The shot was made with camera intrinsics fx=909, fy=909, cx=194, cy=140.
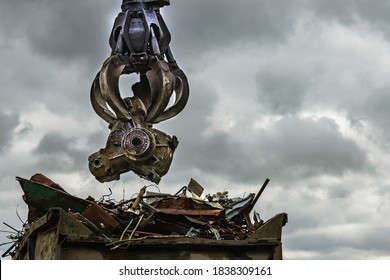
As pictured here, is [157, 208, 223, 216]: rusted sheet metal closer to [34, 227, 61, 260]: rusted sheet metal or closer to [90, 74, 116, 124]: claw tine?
[34, 227, 61, 260]: rusted sheet metal

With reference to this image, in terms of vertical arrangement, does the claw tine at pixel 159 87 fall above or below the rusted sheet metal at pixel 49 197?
above

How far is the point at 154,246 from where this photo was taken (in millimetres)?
8500

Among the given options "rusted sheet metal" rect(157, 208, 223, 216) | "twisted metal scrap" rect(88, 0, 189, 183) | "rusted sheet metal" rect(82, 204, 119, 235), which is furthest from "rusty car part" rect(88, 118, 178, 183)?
"rusted sheet metal" rect(82, 204, 119, 235)

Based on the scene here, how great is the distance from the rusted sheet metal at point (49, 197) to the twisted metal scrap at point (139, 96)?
387 centimetres

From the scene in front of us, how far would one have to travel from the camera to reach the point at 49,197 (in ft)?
30.9

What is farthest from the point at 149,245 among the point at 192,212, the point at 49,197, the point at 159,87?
the point at 159,87

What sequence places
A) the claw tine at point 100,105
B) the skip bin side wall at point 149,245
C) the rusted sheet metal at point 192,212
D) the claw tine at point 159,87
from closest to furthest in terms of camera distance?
1. the skip bin side wall at point 149,245
2. the rusted sheet metal at point 192,212
3. the claw tine at point 159,87
4. the claw tine at point 100,105

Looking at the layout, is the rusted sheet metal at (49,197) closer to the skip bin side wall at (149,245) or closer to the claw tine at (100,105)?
the skip bin side wall at (149,245)

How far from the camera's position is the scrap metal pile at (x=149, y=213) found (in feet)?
28.6

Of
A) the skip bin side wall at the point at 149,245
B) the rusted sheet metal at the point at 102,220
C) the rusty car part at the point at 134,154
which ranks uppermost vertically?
the rusty car part at the point at 134,154

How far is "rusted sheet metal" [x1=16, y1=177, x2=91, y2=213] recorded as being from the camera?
937cm

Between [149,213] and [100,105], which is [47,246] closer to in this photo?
[149,213]

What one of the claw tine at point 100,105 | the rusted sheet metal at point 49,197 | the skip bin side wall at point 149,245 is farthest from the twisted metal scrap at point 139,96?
the skip bin side wall at point 149,245

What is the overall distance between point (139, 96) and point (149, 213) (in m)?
5.31
